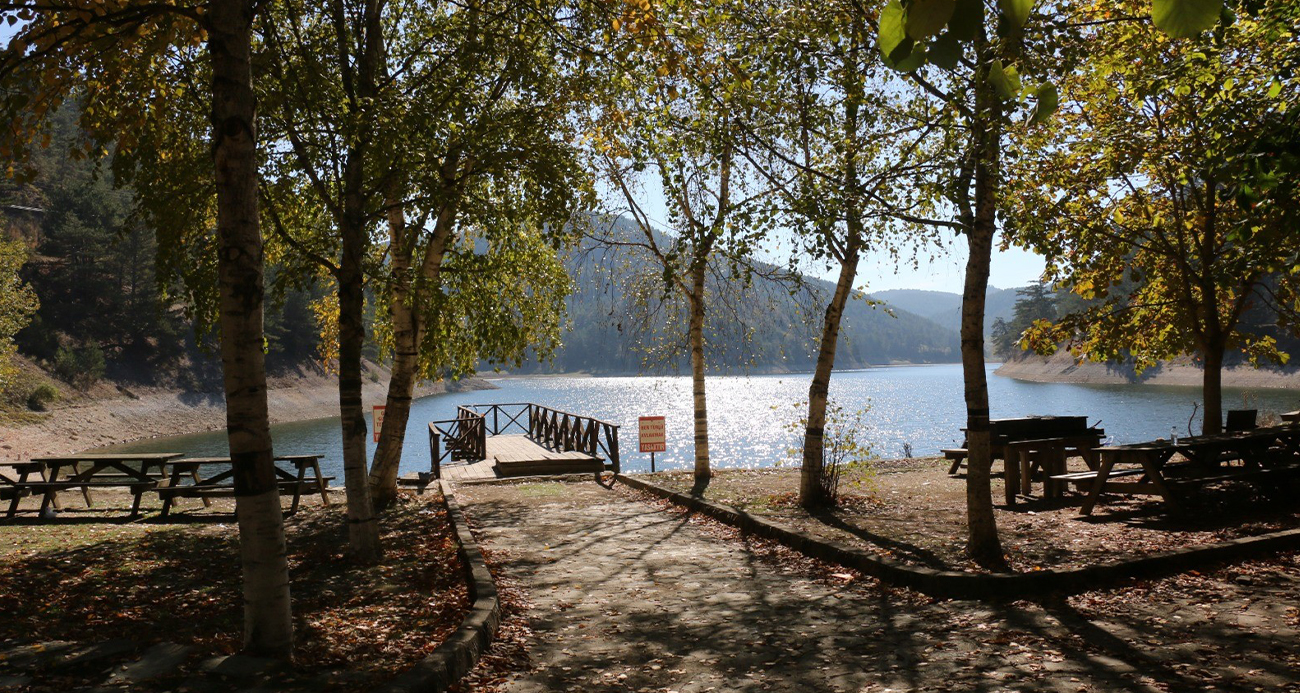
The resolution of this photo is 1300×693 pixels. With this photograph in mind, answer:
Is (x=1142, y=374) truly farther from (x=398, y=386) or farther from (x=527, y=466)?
(x=398, y=386)

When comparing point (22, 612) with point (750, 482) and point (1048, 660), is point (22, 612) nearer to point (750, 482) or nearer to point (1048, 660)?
point (1048, 660)

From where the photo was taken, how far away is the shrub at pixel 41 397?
39.6m

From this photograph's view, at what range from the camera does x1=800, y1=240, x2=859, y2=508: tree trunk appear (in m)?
10.1

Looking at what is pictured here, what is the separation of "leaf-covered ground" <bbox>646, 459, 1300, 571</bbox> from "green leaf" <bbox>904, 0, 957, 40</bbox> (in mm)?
5787

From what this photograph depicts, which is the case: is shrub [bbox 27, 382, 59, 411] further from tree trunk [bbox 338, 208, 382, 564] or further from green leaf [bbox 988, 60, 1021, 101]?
green leaf [bbox 988, 60, 1021, 101]

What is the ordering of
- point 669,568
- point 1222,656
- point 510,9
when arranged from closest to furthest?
point 1222,656 < point 669,568 < point 510,9

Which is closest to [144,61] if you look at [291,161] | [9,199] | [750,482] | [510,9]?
[291,161]

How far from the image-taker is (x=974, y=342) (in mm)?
6918

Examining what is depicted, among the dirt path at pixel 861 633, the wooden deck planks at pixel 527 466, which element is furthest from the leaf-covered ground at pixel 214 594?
the wooden deck planks at pixel 527 466

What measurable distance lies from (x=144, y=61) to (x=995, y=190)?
6.41 m

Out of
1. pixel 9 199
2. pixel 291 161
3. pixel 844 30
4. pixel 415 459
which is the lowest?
pixel 415 459

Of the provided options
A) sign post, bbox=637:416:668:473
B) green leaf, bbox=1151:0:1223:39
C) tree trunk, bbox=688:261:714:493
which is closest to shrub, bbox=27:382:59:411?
sign post, bbox=637:416:668:473

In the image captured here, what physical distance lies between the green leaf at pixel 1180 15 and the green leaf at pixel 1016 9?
0.60ft

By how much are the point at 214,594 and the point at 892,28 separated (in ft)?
21.3
